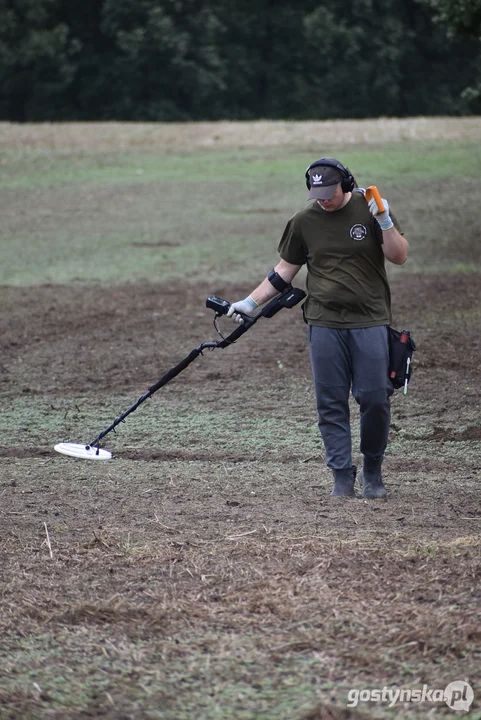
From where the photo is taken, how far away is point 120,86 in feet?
184

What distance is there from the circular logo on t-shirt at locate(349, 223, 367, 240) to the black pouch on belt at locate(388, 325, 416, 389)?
1.97ft

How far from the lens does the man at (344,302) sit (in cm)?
595

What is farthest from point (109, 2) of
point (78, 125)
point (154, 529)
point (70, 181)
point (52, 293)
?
point (154, 529)

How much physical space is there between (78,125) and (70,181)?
8.63m

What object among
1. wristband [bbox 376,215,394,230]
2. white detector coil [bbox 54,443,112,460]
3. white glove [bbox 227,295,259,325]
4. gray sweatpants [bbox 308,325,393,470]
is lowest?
white detector coil [bbox 54,443,112,460]

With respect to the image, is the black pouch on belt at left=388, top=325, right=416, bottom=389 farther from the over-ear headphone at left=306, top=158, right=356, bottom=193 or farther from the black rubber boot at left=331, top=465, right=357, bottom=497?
the over-ear headphone at left=306, top=158, right=356, bottom=193

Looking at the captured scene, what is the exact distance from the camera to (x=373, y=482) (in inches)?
250

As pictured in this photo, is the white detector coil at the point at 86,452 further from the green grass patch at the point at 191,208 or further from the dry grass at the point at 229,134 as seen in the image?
the dry grass at the point at 229,134

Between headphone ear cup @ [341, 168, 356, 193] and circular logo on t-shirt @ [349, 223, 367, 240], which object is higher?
headphone ear cup @ [341, 168, 356, 193]

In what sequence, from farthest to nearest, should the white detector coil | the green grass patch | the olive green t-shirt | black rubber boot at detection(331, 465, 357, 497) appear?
the green grass patch, the white detector coil, black rubber boot at detection(331, 465, 357, 497), the olive green t-shirt

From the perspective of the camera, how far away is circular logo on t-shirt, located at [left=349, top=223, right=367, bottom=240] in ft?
19.5

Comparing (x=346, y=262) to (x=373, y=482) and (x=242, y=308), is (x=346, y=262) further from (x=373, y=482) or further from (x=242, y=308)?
(x=373, y=482)

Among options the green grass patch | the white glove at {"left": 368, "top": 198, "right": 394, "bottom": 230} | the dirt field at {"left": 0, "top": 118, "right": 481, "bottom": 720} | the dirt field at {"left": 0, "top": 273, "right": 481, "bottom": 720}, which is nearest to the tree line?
the green grass patch

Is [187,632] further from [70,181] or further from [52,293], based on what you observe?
[70,181]
